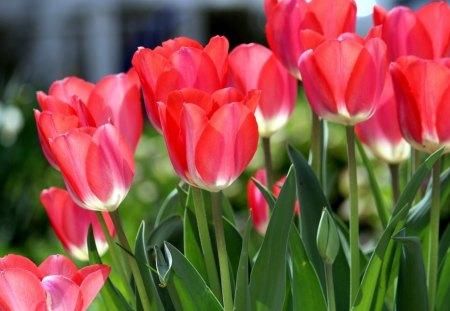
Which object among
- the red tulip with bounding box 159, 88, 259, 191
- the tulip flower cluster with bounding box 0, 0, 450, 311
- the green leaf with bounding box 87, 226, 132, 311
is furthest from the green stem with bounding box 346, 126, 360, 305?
the green leaf with bounding box 87, 226, 132, 311

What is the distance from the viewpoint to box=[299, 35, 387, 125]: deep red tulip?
2.83ft

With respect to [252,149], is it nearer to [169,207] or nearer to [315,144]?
[315,144]

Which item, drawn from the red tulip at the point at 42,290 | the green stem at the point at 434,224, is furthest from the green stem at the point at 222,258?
the green stem at the point at 434,224

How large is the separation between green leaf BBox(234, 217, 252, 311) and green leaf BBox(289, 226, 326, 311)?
0.24ft

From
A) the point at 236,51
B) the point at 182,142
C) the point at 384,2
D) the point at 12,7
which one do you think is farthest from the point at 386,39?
the point at 12,7

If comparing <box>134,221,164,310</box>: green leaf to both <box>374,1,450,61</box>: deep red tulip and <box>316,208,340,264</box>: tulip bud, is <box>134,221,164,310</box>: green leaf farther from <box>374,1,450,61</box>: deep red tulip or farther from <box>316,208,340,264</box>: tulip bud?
<box>374,1,450,61</box>: deep red tulip

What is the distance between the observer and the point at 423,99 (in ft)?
2.92

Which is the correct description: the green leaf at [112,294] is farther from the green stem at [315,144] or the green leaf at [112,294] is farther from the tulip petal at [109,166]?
the green stem at [315,144]

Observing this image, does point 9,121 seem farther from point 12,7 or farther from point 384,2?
point 12,7

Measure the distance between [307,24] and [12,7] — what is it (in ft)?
38.7

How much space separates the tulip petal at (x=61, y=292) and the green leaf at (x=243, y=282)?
14cm

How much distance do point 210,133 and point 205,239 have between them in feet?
0.37

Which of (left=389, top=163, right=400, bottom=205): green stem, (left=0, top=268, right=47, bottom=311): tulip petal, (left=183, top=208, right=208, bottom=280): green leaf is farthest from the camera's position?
(left=389, top=163, right=400, bottom=205): green stem

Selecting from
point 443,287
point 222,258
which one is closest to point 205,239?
point 222,258
